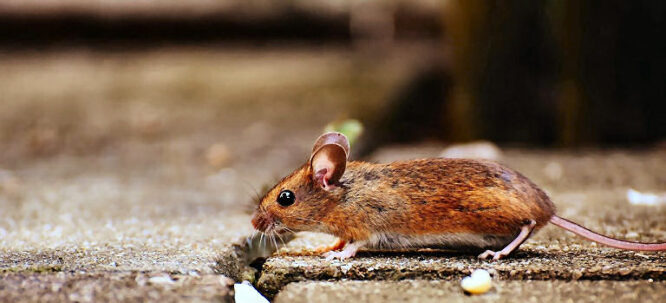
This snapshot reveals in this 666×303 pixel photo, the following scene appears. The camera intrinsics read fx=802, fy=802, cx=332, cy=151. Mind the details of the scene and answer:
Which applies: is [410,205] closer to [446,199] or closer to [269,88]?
[446,199]

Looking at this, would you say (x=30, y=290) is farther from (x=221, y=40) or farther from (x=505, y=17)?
(x=221, y=40)

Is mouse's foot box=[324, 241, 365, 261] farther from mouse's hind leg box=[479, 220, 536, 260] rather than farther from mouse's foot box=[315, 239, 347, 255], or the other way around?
mouse's hind leg box=[479, 220, 536, 260]

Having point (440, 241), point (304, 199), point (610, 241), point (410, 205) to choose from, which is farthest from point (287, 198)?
point (610, 241)

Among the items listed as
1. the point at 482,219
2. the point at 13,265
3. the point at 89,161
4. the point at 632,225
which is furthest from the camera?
the point at 89,161

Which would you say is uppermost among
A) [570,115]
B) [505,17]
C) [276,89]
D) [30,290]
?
[276,89]

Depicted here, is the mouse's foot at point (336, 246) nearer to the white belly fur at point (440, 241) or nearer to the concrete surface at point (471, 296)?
the white belly fur at point (440, 241)

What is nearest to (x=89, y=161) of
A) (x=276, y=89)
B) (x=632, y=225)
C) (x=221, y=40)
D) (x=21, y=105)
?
(x=21, y=105)

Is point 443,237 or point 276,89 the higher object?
point 276,89
